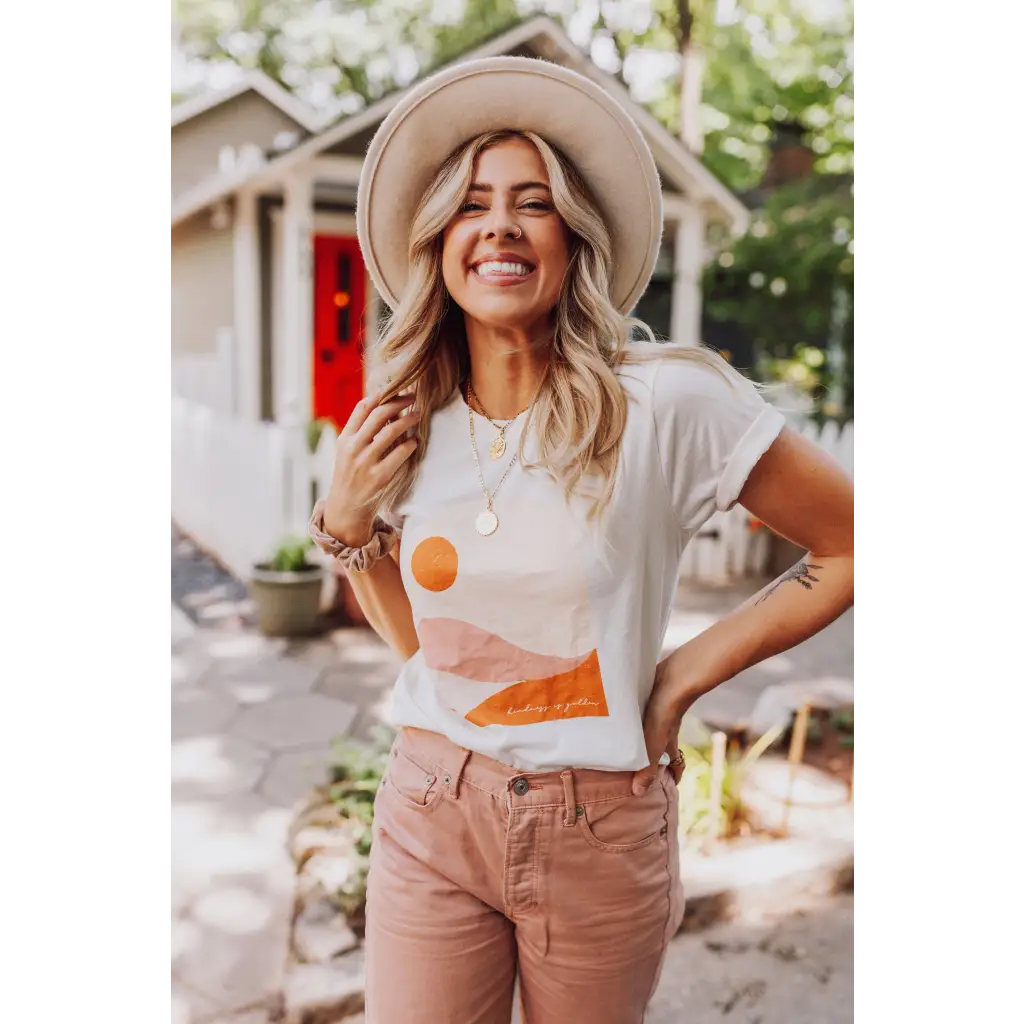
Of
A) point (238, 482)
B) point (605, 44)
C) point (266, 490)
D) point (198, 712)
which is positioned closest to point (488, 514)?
point (605, 44)

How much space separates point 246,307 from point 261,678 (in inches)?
48.4

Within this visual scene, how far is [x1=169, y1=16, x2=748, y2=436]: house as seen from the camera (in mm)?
2494

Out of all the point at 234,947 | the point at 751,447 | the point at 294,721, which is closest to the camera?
the point at 751,447

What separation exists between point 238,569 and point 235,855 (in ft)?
3.15

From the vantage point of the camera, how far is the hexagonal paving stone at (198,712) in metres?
2.35

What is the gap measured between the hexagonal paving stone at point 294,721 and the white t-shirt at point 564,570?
1.43m

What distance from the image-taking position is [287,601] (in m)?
3.05

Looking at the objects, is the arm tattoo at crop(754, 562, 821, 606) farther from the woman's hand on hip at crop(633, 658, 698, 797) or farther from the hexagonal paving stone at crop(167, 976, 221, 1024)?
the hexagonal paving stone at crop(167, 976, 221, 1024)

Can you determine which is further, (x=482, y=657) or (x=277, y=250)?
(x=277, y=250)

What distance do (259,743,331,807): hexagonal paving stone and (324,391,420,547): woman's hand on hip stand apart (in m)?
Answer: 1.35

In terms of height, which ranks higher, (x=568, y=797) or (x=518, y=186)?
(x=518, y=186)

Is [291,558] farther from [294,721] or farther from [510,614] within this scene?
[510,614]

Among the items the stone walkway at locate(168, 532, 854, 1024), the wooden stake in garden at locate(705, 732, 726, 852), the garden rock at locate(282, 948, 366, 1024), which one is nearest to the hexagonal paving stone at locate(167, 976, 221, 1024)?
the stone walkway at locate(168, 532, 854, 1024)

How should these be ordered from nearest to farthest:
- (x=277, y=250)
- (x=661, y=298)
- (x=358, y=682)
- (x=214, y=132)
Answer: (x=214, y=132), (x=358, y=682), (x=277, y=250), (x=661, y=298)
